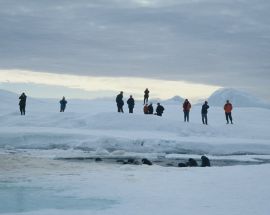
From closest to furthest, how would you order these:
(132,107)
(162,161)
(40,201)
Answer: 1. (40,201)
2. (162,161)
3. (132,107)

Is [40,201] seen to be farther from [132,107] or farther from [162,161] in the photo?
[132,107]

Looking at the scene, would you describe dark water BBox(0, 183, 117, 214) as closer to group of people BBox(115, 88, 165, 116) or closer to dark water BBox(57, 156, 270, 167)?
dark water BBox(57, 156, 270, 167)

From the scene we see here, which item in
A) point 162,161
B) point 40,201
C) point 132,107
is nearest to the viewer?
point 40,201

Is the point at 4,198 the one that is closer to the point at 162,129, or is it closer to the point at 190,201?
the point at 190,201

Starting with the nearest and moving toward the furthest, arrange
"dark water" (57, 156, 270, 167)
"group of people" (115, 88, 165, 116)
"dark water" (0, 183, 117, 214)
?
"dark water" (0, 183, 117, 214) < "dark water" (57, 156, 270, 167) < "group of people" (115, 88, 165, 116)

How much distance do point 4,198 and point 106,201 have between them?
7.78ft

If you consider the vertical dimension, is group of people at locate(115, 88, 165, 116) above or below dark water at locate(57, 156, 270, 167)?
above

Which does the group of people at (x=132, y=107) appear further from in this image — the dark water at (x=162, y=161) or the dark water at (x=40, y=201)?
the dark water at (x=40, y=201)

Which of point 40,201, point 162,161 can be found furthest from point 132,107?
point 40,201

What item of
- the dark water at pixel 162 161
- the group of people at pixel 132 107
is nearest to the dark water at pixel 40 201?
the dark water at pixel 162 161

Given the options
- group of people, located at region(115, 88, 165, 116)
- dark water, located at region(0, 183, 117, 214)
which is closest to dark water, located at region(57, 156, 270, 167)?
dark water, located at region(0, 183, 117, 214)

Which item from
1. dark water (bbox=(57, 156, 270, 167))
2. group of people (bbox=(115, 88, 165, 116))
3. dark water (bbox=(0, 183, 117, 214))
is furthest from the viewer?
group of people (bbox=(115, 88, 165, 116))

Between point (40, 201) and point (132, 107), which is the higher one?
point (132, 107)

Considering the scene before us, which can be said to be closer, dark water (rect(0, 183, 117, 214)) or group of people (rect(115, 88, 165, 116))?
dark water (rect(0, 183, 117, 214))
